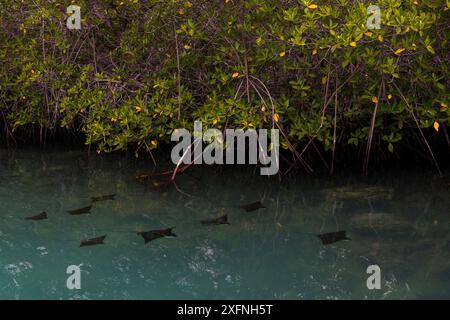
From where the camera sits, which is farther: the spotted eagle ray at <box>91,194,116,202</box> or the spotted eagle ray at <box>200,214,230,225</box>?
the spotted eagle ray at <box>91,194,116,202</box>

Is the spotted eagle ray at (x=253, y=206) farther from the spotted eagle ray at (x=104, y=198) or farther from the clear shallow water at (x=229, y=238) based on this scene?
the spotted eagle ray at (x=104, y=198)

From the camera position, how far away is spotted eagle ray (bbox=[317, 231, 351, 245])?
445cm

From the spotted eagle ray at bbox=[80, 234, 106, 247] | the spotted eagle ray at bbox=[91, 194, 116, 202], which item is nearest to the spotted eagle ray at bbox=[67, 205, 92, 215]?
the spotted eagle ray at bbox=[91, 194, 116, 202]

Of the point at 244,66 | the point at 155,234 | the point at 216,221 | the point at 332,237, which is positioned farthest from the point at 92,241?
the point at 244,66

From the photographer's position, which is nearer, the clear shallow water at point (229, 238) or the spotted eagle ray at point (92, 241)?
the clear shallow water at point (229, 238)

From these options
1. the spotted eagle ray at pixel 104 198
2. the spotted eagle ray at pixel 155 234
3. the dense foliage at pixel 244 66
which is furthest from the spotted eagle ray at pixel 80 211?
the dense foliage at pixel 244 66

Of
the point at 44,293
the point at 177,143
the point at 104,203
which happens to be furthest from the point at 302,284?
the point at 177,143

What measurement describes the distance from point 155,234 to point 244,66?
208 cm

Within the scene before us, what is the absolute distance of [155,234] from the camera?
15.3 ft

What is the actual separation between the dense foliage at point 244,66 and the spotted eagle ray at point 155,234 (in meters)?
1.29

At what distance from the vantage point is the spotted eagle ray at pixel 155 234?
15.1 ft

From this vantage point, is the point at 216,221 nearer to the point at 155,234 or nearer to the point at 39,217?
the point at 155,234

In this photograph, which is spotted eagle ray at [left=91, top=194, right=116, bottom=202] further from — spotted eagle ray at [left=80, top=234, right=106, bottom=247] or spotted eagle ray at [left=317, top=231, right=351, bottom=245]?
spotted eagle ray at [left=317, top=231, right=351, bottom=245]

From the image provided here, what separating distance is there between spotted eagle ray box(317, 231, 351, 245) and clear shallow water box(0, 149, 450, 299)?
6 cm
